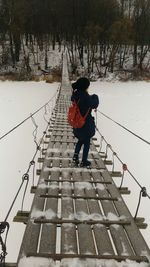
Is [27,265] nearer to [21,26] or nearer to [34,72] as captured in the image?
[34,72]

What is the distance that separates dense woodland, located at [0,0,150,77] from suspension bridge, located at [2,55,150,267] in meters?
23.8

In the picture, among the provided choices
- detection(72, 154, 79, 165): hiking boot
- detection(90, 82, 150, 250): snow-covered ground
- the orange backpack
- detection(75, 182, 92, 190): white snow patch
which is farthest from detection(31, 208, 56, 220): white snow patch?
detection(90, 82, 150, 250): snow-covered ground

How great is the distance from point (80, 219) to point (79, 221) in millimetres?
100

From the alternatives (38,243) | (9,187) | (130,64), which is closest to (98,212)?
(38,243)

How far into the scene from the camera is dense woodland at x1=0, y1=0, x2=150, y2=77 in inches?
1158

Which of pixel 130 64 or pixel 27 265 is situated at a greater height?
pixel 130 64

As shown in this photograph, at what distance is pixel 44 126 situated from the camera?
42.0 feet

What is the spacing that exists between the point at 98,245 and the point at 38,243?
0.57 meters

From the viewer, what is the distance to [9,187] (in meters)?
6.69

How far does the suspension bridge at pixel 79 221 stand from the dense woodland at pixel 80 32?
23.8 m

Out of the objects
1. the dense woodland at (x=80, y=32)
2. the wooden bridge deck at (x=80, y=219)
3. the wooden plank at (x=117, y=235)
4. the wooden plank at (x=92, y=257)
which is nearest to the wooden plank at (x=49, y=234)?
the wooden bridge deck at (x=80, y=219)

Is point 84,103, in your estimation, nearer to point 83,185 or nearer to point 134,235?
point 83,185

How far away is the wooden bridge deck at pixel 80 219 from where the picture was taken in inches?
120

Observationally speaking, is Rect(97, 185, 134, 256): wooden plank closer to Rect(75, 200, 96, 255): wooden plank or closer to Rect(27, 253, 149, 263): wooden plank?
Rect(27, 253, 149, 263): wooden plank
